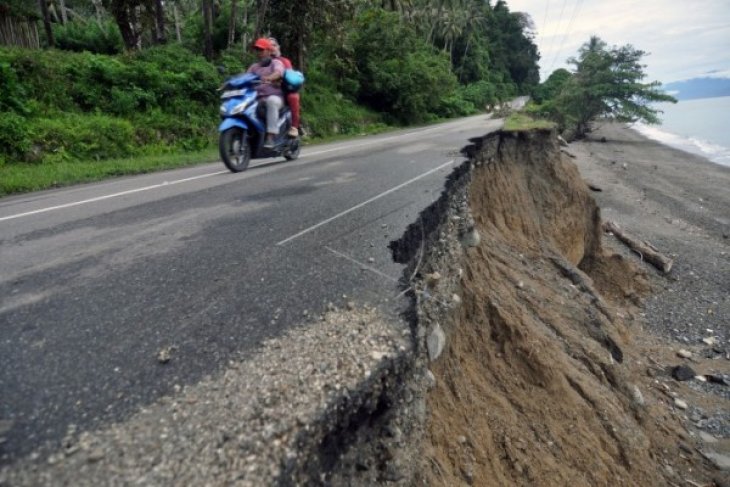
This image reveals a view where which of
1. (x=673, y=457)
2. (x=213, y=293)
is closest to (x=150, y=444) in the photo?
(x=213, y=293)

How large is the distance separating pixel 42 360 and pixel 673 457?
248 inches

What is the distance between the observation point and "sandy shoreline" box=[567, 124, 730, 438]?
796 centimetres

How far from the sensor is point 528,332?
15.3 feet

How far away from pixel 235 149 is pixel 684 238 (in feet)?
50.3

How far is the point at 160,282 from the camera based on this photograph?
2711 millimetres

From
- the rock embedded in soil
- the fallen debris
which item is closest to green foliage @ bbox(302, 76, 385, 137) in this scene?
the fallen debris

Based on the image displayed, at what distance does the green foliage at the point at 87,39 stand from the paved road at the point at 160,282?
17.4 metres

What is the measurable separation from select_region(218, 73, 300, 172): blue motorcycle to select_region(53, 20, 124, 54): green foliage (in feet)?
53.1

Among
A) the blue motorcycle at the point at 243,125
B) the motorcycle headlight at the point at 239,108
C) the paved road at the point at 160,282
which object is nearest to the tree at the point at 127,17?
the blue motorcycle at the point at 243,125

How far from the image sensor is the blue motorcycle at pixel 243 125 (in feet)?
20.7

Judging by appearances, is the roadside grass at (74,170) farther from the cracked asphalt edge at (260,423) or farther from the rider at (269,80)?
the cracked asphalt edge at (260,423)

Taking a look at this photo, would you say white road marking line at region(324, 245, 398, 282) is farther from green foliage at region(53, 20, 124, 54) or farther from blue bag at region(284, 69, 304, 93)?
green foliage at region(53, 20, 124, 54)

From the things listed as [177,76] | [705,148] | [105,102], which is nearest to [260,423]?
[105,102]

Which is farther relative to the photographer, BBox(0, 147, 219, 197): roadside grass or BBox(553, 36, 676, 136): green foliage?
BBox(553, 36, 676, 136): green foliage
